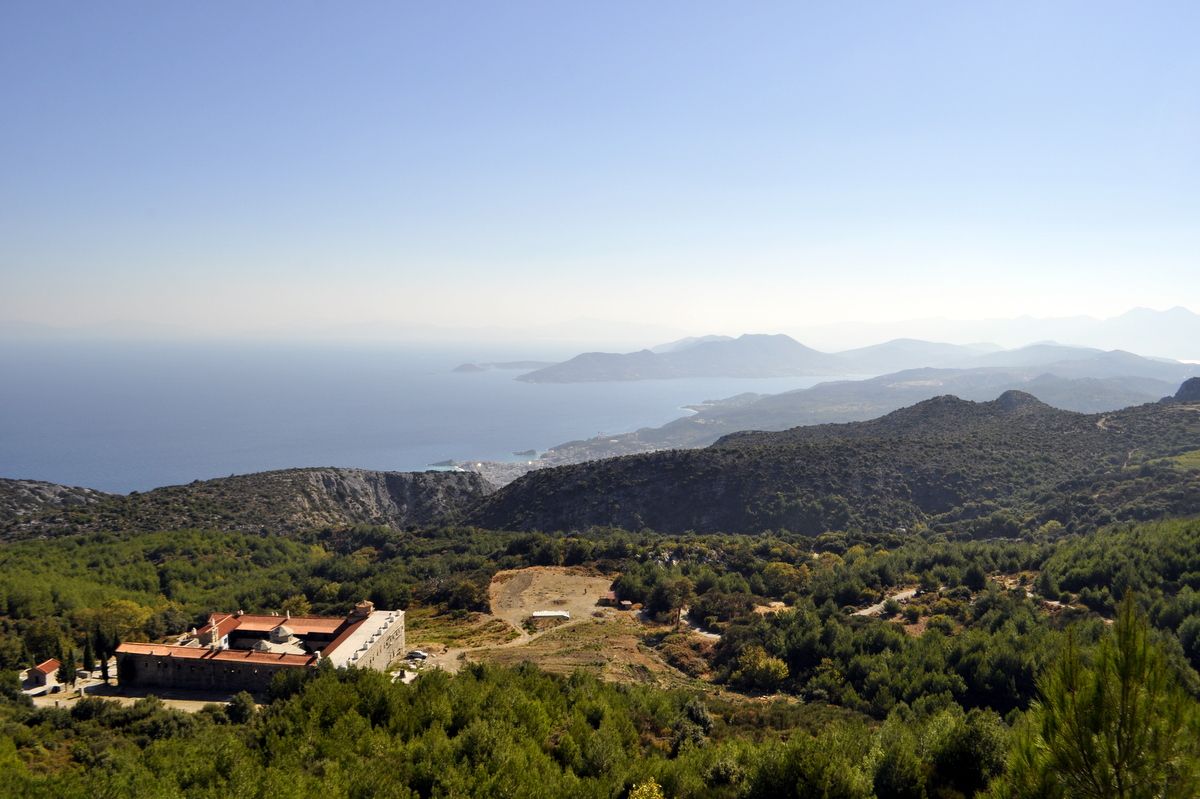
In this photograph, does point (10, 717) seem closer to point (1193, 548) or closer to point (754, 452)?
point (1193, 548)

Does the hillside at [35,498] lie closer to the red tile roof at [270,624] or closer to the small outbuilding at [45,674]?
the small outbuilding at [45,674]

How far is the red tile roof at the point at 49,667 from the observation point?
891 inches

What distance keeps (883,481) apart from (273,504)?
5157 cm

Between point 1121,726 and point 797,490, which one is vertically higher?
point 1121,726

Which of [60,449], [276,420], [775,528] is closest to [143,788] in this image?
[775,528]

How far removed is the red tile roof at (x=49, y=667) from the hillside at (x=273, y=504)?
29849mm

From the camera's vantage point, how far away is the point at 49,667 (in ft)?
74.9

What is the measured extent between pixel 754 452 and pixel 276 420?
6512 inches

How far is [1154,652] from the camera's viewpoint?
5742 mm

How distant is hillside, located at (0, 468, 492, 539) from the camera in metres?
51.0

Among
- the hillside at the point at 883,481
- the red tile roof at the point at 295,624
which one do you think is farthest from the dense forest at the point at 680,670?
the hillside at the point at 883,481

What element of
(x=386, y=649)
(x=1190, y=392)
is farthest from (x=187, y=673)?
(x=1190, y=392)

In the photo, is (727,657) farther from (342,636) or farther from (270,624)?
(270,624)

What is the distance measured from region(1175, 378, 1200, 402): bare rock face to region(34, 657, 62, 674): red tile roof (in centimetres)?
9911
